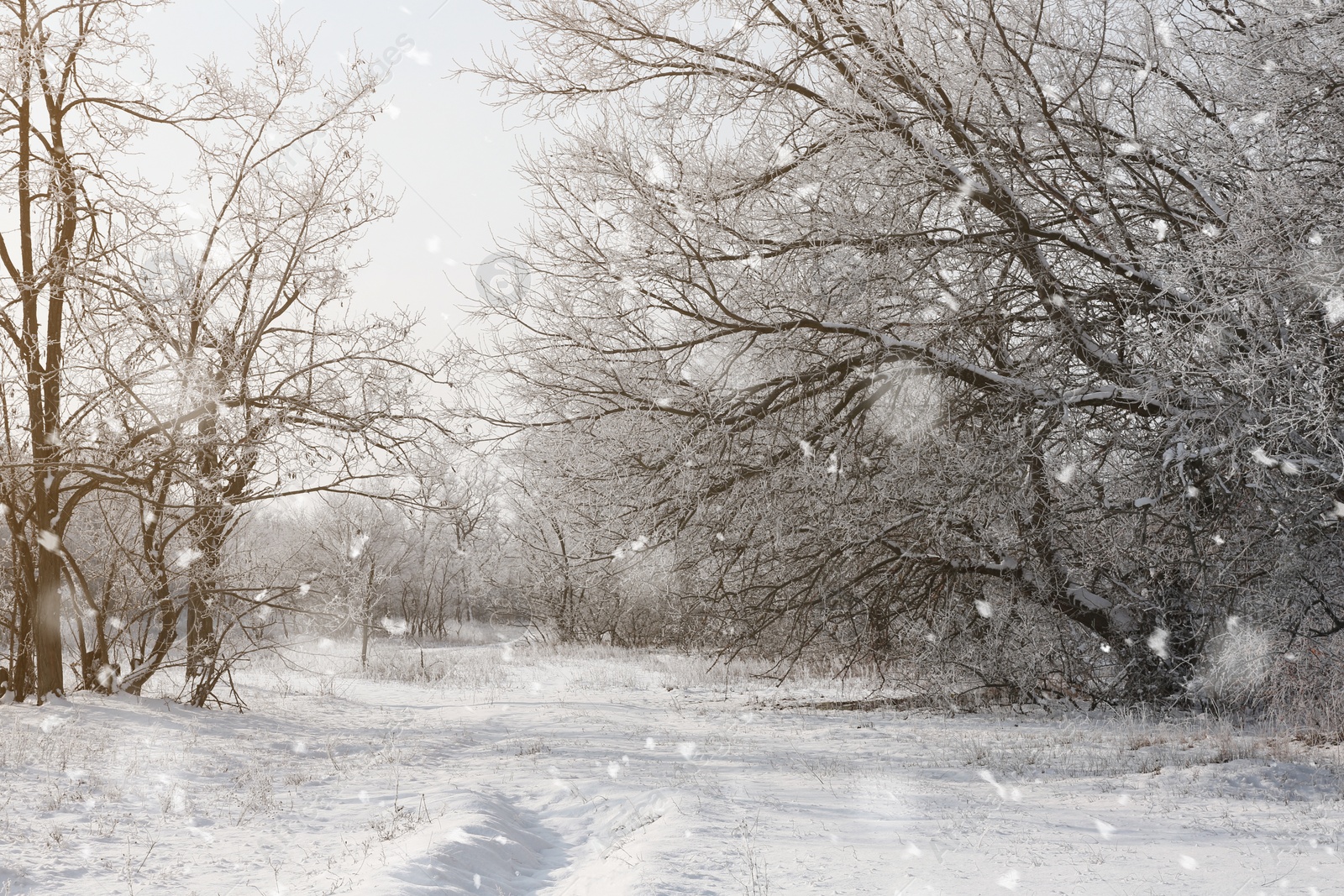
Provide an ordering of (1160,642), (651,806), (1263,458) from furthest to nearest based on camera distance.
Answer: (1160,642)
(1263,458)
(651,806)

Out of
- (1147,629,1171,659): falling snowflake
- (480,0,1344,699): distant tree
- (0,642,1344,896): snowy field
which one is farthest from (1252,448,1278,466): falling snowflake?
(1147,629,1171,659): falling snowflake

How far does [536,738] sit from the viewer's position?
29.3 feet

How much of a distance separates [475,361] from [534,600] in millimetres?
22165

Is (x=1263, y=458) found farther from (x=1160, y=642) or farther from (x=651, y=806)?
(x=651, y=806)

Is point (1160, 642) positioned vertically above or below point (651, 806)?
above

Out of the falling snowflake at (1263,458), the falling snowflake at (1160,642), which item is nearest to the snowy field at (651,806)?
the falling snowflake at (1160,642)

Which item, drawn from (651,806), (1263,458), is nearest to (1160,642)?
(1263,458)

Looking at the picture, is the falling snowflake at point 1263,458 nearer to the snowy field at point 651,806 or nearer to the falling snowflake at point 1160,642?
the snowy field at point 651,806

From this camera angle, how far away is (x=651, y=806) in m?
5.70

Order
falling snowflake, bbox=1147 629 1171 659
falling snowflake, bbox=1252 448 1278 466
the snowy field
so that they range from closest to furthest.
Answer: the snowy field
falling snowflake, bbox=1252 448 1278 466
falling snowflake, bbox=1147 629 1171 659

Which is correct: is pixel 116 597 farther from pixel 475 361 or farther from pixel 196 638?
pixel 475 361

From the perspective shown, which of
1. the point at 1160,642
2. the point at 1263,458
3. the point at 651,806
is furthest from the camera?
the point at 1160,642

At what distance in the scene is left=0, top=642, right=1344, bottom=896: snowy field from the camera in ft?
13.7

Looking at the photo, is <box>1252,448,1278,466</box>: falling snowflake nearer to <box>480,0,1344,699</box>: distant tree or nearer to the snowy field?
<box>480,0,1344,699</box>: distant tree
